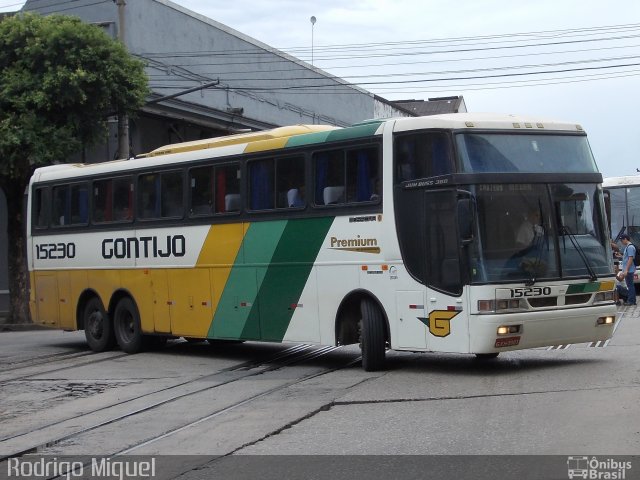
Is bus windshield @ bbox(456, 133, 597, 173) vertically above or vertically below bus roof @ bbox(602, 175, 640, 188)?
below

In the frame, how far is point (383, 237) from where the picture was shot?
13172mm

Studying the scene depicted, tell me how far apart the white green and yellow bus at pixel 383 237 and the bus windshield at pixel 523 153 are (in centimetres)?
2

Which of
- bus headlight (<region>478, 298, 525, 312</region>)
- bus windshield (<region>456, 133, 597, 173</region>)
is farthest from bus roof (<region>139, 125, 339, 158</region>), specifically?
bus headlight (<region>478, 298, 525, 312</region>)

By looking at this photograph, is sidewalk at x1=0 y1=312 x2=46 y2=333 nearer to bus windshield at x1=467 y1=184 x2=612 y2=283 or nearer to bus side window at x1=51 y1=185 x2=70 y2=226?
bus side window at x1=51 y1=185 x2=70 y2=226

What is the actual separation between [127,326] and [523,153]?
8496mm

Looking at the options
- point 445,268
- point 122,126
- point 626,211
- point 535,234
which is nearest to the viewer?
point 445,268

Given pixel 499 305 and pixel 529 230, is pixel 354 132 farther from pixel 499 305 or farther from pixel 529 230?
pixel 499 305

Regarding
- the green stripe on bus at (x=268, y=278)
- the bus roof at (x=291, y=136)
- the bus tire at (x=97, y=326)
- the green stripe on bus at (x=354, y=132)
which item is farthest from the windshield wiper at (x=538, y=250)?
the bus tire at (x=97, y=326)

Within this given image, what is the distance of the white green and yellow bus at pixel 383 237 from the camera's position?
40.8 ft

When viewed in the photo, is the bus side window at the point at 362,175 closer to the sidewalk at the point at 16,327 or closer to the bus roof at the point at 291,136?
the bus roof at the point at 291,136

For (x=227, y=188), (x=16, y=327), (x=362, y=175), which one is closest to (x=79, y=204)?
(x=227, y=188)

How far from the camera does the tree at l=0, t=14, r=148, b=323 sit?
24.8 meters

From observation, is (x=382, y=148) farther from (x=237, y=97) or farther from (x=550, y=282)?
(x=237, y=97)

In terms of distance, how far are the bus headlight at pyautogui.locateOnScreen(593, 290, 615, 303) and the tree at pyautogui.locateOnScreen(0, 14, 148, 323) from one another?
51.2 feet
